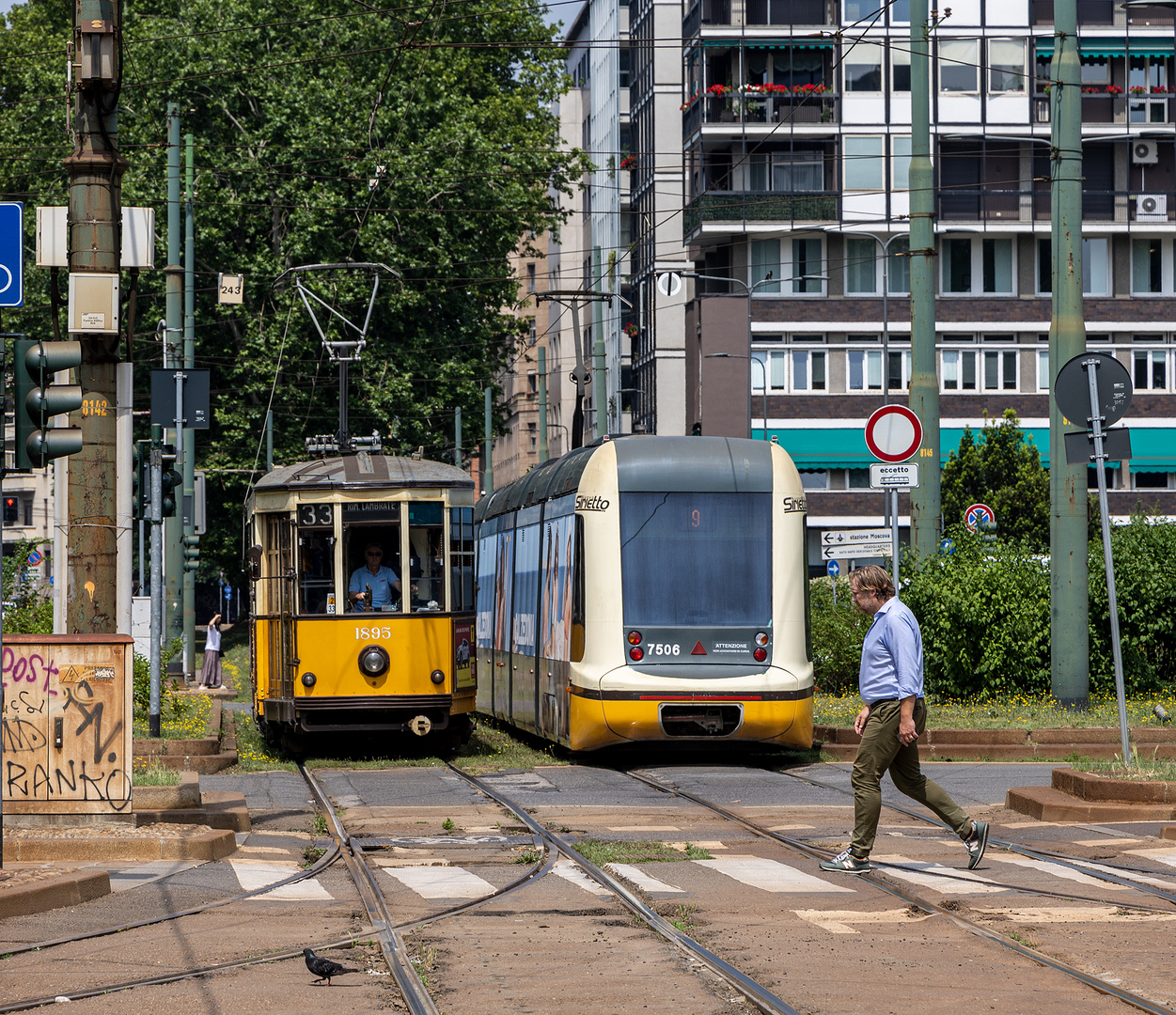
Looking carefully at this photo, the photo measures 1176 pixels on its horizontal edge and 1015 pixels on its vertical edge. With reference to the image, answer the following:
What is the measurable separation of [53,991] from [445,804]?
726 centimetres

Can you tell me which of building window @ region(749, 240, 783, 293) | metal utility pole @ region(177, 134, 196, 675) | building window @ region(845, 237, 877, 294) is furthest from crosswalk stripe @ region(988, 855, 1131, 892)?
building window @ region(845, 237, 877, 294)

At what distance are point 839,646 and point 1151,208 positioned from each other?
47293 millimetres

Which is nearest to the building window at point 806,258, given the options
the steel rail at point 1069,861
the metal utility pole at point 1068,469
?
the metal utility pole at point 1068,469

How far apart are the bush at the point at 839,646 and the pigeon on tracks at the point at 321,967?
A: 15464 mm

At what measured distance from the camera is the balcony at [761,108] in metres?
65.4

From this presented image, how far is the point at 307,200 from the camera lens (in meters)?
44.2

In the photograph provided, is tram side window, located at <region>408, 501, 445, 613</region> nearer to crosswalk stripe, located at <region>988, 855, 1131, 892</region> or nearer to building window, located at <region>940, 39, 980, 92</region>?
crosswalk stripe, located at <region>988, 855, 1131, 892</region>

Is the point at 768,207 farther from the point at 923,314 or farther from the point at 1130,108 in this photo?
the point at 923,314

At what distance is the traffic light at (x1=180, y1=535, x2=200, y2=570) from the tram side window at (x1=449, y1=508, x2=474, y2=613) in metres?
12.4

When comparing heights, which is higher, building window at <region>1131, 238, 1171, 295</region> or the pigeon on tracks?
building window at <region>1131, 238, 1171, 295</region>

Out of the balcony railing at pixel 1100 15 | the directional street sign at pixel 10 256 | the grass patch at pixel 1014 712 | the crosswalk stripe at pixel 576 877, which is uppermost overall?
the balcony railing at pixel 1100 15

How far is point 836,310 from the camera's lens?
66.3 meters

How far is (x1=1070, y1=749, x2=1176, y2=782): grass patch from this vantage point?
43.4 feet

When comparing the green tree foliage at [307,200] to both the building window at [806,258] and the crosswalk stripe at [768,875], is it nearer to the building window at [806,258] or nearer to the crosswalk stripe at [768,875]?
the building window at [806,258]
